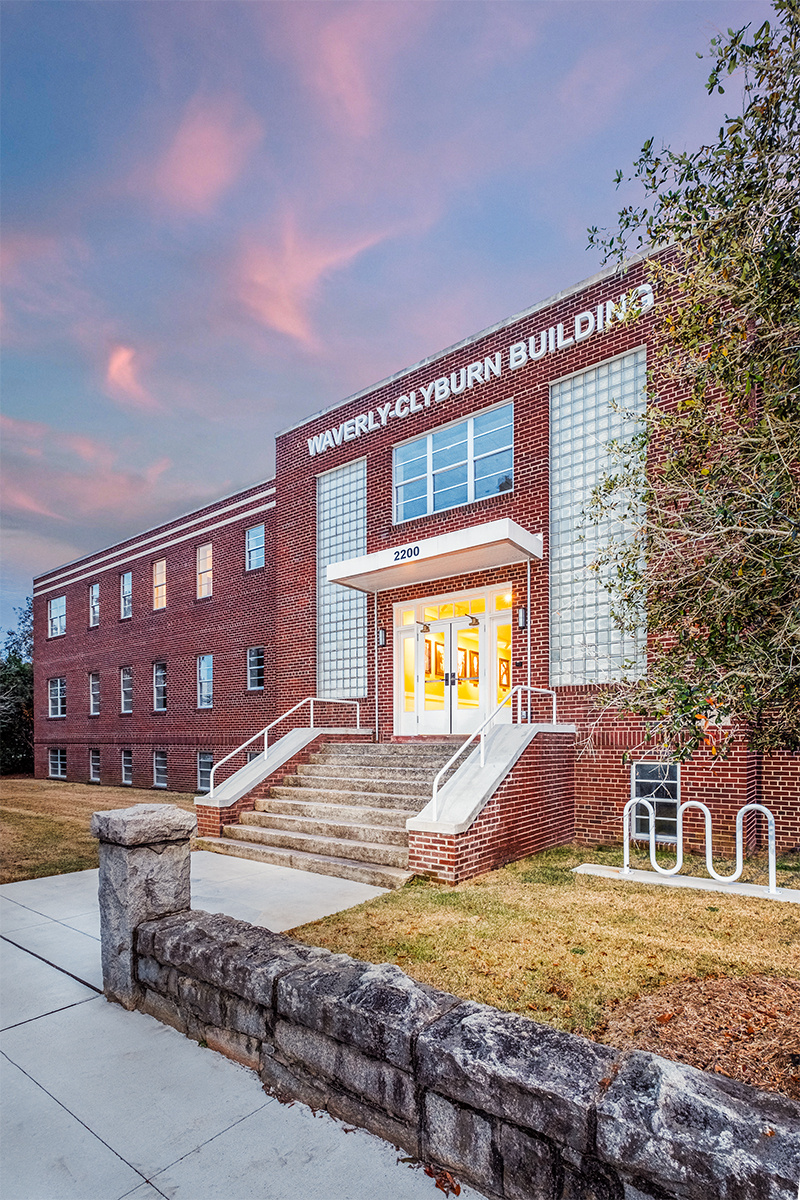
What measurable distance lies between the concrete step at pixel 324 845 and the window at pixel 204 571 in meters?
11.7

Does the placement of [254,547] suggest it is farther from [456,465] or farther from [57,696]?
[57,696]

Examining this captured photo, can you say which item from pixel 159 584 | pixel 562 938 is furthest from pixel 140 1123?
pixel 159 584

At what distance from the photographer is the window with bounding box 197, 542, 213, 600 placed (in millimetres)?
20172

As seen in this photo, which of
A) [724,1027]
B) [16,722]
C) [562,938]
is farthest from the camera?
[16,722]

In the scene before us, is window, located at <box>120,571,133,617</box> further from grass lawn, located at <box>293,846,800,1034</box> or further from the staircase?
grass lawn, located at <box>293,846,800,1034</box>

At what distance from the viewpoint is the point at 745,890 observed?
6.80 m

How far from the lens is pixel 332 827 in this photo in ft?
28.3

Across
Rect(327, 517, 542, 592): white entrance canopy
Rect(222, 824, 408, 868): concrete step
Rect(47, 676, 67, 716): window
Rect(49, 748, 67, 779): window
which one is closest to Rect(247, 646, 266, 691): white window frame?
Rect(327, 517, 542, 592): white entrance canopy

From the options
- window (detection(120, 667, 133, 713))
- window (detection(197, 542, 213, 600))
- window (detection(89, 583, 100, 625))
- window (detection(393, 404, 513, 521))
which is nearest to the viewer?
window (detection(393, 404, 513, 521))

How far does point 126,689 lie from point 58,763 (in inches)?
275

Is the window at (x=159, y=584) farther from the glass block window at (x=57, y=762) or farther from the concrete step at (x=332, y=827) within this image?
the concrete step at (x=332, y=827)

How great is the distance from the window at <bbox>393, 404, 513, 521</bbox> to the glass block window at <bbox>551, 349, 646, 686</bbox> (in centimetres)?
103

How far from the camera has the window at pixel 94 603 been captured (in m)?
25.2

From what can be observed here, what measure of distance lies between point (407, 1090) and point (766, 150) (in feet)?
17.8
